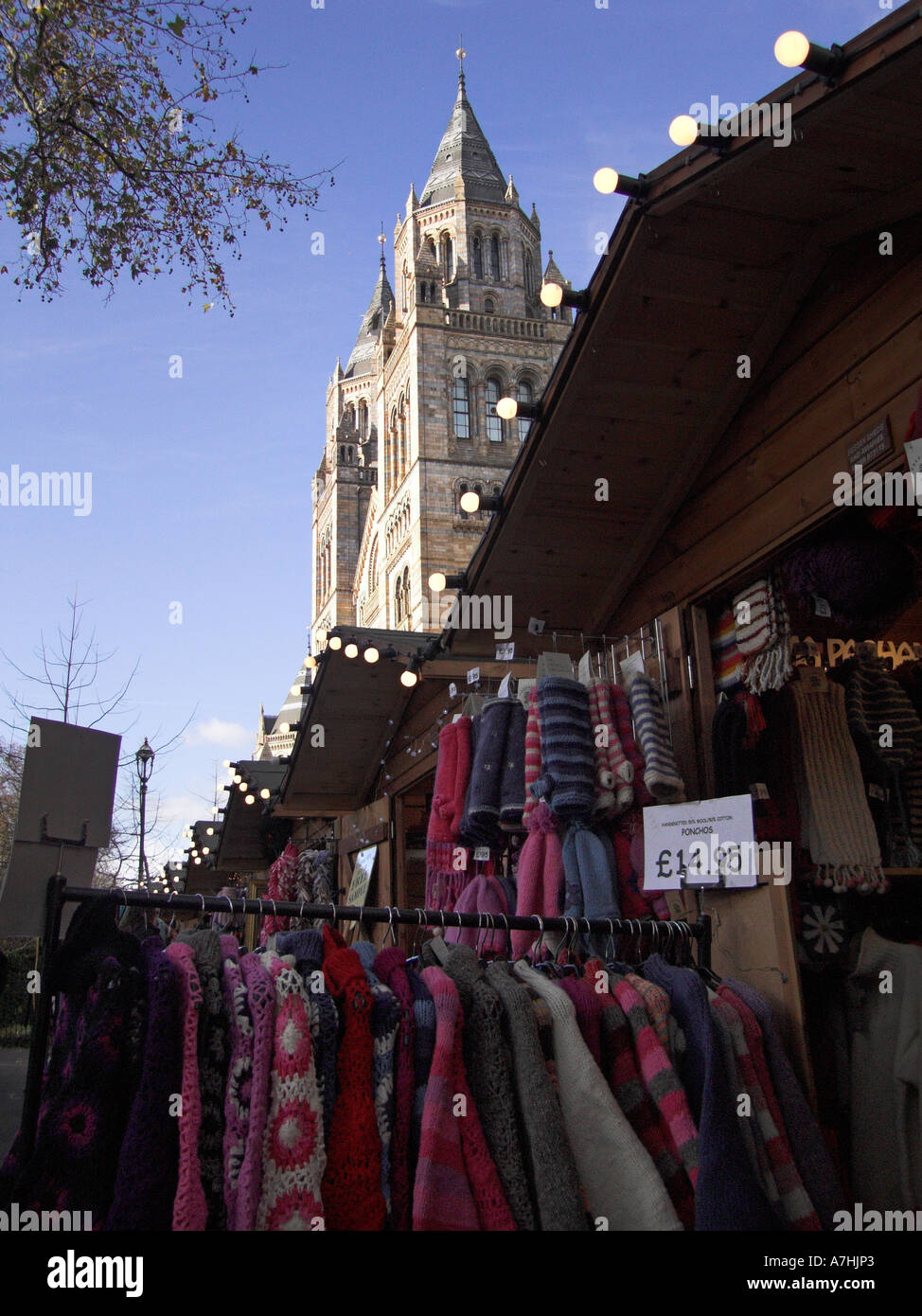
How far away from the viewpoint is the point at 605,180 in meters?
3.47

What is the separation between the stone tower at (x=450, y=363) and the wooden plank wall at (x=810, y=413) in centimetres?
3895

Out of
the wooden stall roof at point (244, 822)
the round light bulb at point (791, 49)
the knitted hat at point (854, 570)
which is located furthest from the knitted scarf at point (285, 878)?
the round light bulb at point (791, 49)

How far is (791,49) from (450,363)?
4866cm

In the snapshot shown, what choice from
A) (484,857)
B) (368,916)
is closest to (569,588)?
(484,857)

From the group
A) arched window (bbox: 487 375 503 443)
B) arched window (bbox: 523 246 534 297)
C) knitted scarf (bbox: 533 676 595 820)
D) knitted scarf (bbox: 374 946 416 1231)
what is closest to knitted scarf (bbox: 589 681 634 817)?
knitted scarf (bbox: 533 676 595 820)

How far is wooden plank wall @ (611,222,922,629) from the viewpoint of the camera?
3.56 metres

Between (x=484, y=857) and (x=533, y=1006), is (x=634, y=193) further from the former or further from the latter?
(x=484, y=857)

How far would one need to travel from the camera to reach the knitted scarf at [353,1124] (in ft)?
7.72

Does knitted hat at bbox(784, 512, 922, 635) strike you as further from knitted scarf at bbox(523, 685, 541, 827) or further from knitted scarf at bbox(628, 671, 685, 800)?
knitted scarf at bbox(523, 685, 541, 827)

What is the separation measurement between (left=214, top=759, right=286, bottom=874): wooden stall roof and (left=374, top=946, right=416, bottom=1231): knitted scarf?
10.4m

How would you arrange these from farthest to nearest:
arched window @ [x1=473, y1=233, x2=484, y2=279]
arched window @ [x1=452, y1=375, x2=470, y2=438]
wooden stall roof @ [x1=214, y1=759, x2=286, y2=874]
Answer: arched window @ [x1=473, y1=233, x2=484, y2=279] → arched window @ [x1=452, y1=375, x2=470, y2=438] → wooden stall roof @ [x1=214, y1=759, x2=286, y2=874]

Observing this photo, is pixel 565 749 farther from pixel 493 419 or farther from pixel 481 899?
pixel 493 419

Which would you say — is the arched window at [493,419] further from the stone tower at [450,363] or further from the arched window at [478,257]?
the arched window at [478,257]

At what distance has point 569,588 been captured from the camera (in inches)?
216
